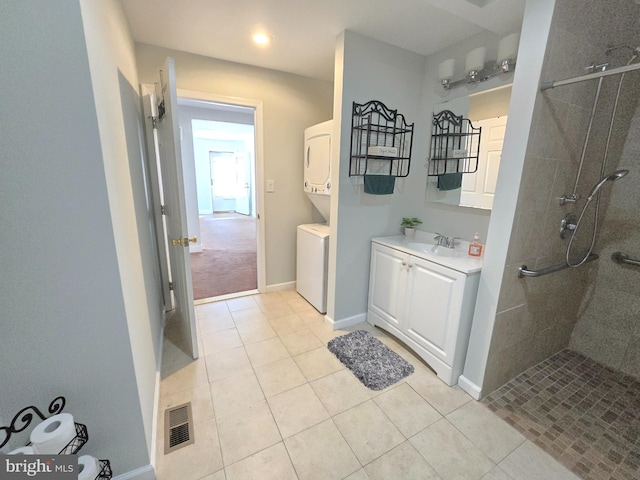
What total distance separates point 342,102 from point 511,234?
4.70 ft

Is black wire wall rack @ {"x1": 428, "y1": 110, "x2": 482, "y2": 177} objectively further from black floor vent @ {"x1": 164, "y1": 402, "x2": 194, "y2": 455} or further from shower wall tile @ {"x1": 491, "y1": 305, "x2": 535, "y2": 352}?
black floor vent @ {"x1": 164, "y1": 402, "x2": 194, "y2": 455}

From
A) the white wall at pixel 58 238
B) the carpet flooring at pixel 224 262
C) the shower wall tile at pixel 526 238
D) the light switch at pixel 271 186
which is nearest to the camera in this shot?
the white wall at pixel 58 238

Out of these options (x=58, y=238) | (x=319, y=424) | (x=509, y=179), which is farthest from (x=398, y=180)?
(x=58, y=238)

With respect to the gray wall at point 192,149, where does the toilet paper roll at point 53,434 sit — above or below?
below

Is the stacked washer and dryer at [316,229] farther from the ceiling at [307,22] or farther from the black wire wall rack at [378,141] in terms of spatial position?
the ceiling at [307,22]

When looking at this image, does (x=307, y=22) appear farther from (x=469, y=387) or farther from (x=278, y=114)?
(x=469, y=387)

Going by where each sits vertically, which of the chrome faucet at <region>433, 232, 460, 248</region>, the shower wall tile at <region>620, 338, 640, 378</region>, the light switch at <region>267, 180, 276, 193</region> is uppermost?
the light switch at <region>267, 180, 276, 193</region>

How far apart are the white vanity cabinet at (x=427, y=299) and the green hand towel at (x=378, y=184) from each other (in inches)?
16.5

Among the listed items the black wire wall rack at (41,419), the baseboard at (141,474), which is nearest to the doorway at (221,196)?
the baseboard at (141,474)

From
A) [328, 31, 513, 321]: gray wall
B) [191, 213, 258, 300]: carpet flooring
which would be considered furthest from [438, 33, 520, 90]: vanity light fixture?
[191, 213, 258, 300]: carpet flooring

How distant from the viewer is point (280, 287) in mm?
3188

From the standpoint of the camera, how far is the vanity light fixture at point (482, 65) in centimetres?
164

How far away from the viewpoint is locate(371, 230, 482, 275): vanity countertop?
167 cm

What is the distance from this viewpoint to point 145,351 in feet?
4.60
